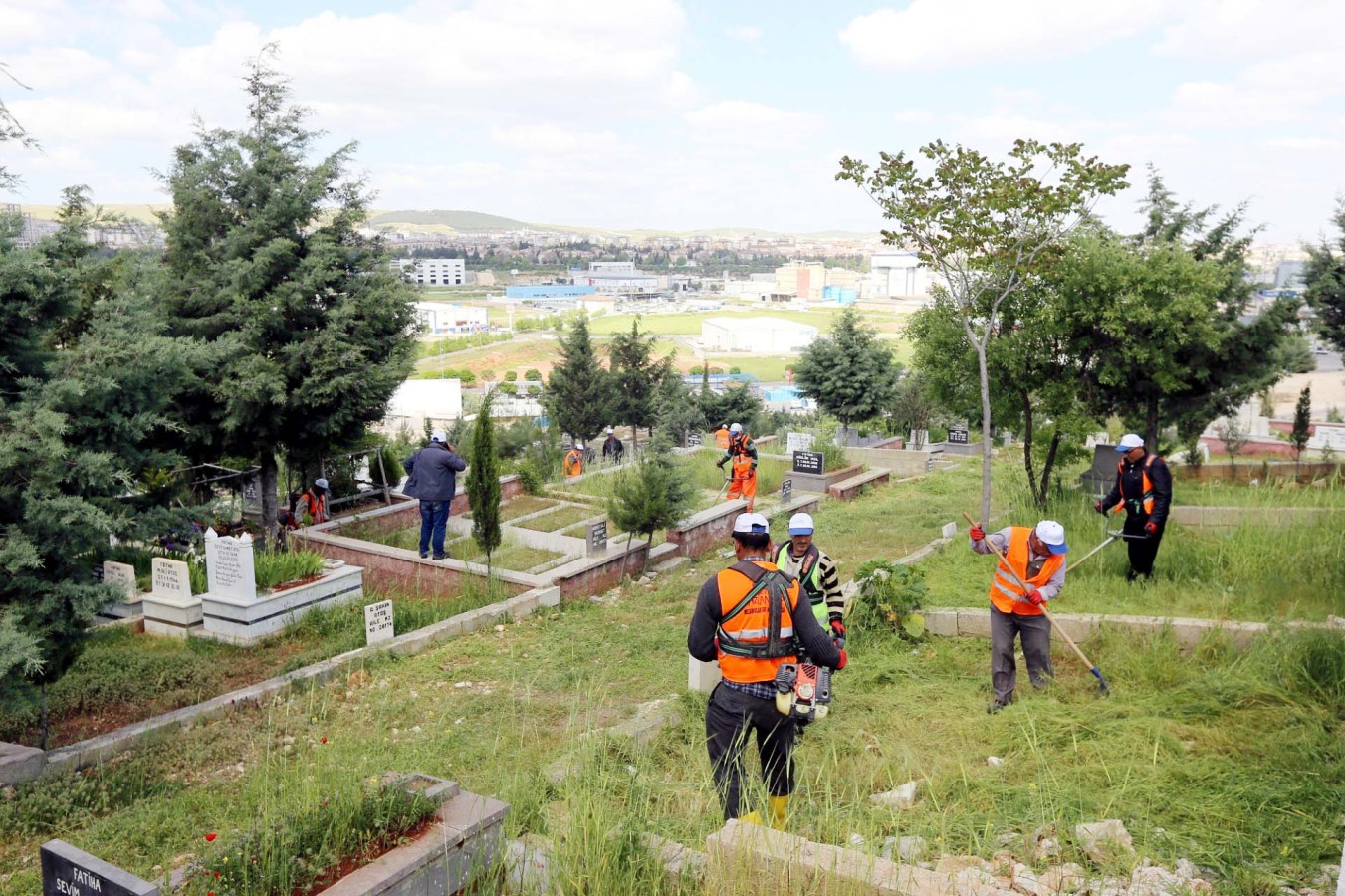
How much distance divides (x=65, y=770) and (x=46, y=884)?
3390 millimetres

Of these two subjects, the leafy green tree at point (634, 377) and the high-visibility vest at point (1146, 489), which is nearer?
the high-visibility vest at point (1146, 489)

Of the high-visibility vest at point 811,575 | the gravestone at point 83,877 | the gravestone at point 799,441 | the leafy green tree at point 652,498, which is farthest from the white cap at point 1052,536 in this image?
the gravestone at point 799,441

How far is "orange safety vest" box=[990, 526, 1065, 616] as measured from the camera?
7.06 meters

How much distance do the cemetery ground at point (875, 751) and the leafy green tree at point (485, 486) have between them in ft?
5.93

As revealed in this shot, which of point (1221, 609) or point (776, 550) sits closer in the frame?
point (776, 550)

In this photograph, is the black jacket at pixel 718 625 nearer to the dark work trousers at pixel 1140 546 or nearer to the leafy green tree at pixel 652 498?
the dark work trousers at pixel 1140 546

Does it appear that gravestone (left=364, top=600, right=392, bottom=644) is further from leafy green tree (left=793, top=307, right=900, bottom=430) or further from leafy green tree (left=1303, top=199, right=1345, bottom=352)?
leafy green tree (left=793, top=307, right=900, bottom=430)

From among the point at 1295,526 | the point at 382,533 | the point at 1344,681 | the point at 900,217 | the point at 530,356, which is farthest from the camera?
the point at 530,356

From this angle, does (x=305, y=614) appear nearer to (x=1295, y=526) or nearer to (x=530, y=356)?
(x=1295, y=526)

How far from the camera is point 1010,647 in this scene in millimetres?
7234

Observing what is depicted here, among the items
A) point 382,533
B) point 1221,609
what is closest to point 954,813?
point 1221,609

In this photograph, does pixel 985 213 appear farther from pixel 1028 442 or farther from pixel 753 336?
pixel 753 336

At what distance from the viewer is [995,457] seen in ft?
78.3

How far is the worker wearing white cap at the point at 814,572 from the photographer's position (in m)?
6.73
